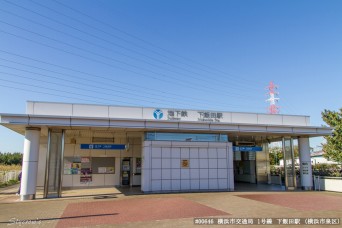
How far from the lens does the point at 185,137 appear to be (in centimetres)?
1853

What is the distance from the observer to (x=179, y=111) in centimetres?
1922

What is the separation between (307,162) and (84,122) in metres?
15.2

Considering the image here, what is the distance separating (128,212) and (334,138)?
19.3 meters

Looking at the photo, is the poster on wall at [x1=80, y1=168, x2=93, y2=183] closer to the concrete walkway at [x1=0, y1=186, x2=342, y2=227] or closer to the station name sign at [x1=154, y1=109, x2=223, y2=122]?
the station name sign at [x1=154, y1=109, x2=223, y2=122]

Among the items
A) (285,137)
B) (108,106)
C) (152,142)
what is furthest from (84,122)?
(285,137)

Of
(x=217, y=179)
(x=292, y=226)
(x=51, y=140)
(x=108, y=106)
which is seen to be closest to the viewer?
(x=292, y=226)

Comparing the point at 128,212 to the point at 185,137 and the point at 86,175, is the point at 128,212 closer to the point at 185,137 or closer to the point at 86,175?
the point at 185,137

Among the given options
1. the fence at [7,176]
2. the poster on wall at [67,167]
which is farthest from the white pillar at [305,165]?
the fence at [7,176]

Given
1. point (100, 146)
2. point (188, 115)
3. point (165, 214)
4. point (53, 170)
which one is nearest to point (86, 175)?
point (100, 146)

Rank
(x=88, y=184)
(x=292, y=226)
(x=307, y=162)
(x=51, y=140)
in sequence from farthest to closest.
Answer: (x=88, y=184), (x=307, y=162), (x=51, y=140), (x=292, y=226)

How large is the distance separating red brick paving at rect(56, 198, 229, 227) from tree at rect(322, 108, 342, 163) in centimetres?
1584

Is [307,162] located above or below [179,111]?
below

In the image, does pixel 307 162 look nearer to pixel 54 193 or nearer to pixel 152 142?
pixel 152 142

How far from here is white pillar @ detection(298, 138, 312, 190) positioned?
792 inches
